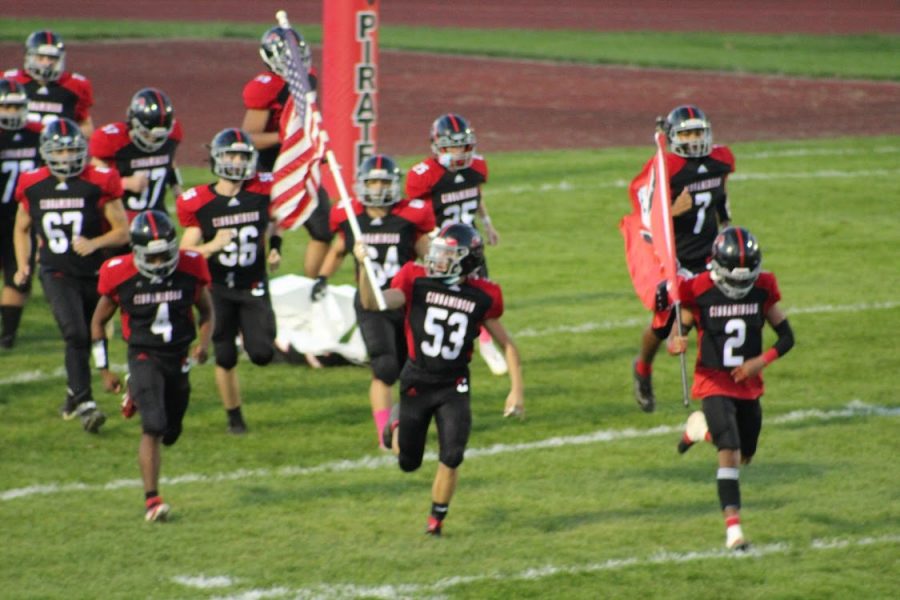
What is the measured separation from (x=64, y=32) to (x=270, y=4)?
7.45m

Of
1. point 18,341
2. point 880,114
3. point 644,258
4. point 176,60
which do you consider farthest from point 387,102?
point 644,258

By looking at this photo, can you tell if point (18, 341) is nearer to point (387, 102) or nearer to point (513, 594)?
point (513, 594)

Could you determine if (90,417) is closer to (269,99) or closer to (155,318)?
(155,318)

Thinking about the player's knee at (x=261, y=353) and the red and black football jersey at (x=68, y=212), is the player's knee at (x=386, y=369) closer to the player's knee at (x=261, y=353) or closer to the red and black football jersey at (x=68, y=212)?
the player's knee at (x=261, y=353)

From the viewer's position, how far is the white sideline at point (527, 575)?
8.42 metres

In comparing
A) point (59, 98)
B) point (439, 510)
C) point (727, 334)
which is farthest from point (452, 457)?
point (59, 98)

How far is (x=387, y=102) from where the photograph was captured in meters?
26.8

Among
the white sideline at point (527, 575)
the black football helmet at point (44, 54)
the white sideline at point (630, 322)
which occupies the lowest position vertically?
the white sideline at point (527, 575)

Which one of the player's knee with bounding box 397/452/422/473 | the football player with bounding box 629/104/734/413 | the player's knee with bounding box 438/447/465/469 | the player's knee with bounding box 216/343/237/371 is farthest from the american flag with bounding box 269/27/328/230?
the player's knee with bounding box 438/447/465/469

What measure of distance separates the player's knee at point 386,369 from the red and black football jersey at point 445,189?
1.47 meters

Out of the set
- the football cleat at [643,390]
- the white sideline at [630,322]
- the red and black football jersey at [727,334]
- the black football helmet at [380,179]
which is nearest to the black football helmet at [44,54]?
the white sideline at [630,322]

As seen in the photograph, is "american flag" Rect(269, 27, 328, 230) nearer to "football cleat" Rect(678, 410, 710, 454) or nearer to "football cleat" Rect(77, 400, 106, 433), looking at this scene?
"football cleat" Rect(77, 400, 106, 433)

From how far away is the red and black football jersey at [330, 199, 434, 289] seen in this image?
37.0 feet

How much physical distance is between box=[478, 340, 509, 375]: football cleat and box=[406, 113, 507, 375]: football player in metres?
0.90
